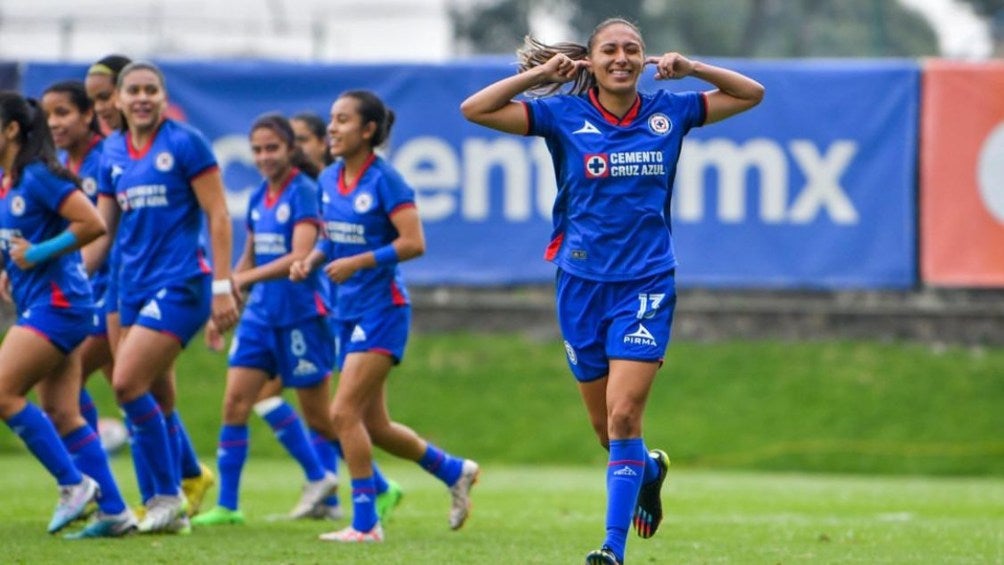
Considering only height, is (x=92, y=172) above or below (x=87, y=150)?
below

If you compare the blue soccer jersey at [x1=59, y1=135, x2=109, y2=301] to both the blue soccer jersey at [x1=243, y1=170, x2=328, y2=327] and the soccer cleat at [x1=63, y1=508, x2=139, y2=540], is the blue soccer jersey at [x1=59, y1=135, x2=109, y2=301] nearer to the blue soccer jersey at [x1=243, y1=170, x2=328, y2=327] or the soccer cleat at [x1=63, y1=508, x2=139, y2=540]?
the blue soccer jersey at [x1=243, y1=170, x2=328, y2=327]

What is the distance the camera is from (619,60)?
321 inches

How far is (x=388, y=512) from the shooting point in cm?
1103

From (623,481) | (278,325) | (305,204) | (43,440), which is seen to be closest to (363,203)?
(305,204)

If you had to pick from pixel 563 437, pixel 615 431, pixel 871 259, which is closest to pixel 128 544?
pixel 615 431

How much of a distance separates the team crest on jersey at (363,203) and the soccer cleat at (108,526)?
2.03m

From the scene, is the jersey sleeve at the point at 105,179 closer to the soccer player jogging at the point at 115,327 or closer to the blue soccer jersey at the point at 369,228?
the soccer player jogging at the point at 115,327

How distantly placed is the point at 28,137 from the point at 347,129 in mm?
1691

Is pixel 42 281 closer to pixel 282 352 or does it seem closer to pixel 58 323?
pixel 58 323

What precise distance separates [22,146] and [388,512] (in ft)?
10.3

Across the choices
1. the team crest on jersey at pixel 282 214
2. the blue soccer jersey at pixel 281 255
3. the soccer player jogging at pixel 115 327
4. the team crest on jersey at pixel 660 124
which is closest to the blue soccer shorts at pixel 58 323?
the soccer player jogging at pixel 115 327

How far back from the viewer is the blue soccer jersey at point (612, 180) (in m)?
8.18

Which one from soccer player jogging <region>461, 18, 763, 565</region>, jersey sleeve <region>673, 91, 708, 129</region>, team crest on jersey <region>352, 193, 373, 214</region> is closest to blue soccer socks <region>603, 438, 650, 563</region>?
soccer player jogging <region>461, 18, 763, 565</region>

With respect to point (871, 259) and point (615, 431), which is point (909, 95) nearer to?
point (871, 259)
